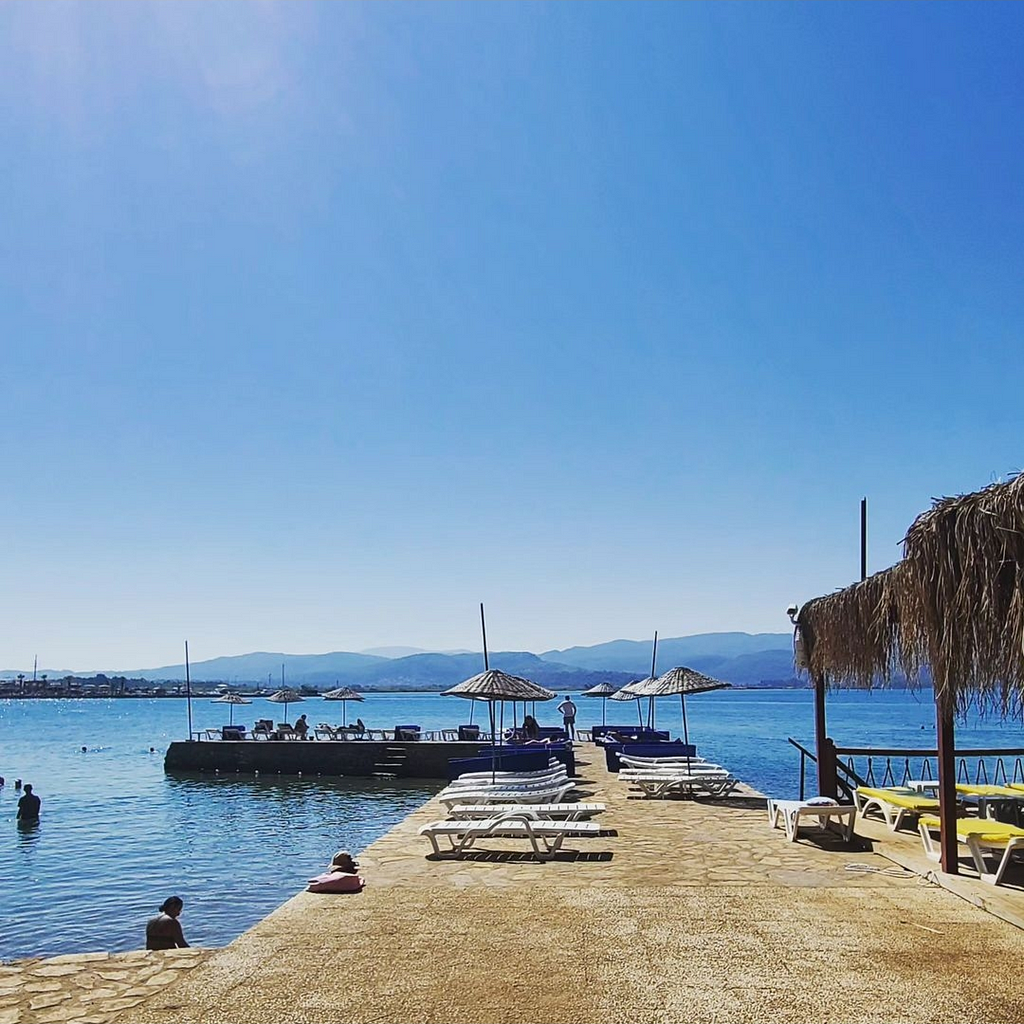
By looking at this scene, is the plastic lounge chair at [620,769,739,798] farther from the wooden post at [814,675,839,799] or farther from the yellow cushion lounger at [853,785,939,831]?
the yellow cushion lounger at [853,785,939,831]

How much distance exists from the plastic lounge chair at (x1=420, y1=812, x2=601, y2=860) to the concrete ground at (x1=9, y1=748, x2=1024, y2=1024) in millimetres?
469

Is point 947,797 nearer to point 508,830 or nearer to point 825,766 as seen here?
point 825,766

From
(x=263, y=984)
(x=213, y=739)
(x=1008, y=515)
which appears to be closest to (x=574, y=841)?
(x=263, y=984)

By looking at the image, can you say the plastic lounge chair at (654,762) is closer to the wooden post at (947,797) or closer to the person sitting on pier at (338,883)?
the wooden post at (947,797)

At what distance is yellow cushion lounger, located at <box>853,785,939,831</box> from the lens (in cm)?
1002

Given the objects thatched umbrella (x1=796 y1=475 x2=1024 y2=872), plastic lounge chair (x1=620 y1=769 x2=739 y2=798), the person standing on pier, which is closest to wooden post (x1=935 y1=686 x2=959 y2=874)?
thatched umbrella (x1=796 y1=475 x2=1024 y2=872)

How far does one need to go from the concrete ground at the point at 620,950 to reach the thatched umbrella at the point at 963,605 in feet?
5.03

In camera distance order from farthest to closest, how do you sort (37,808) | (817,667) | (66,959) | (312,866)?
1. (37,808)
2. (312,866)
3. (817,667)
4. (66,959)

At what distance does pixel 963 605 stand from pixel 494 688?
30.5 feet

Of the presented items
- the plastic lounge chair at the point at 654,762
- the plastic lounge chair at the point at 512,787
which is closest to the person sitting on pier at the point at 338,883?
the plastic lounge chair at the point at 512,787

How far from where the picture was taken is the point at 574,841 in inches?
404

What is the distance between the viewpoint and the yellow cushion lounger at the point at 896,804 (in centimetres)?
1002

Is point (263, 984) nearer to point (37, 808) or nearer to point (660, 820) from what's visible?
point (660, 820)

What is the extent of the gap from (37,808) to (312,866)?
1109 cm
